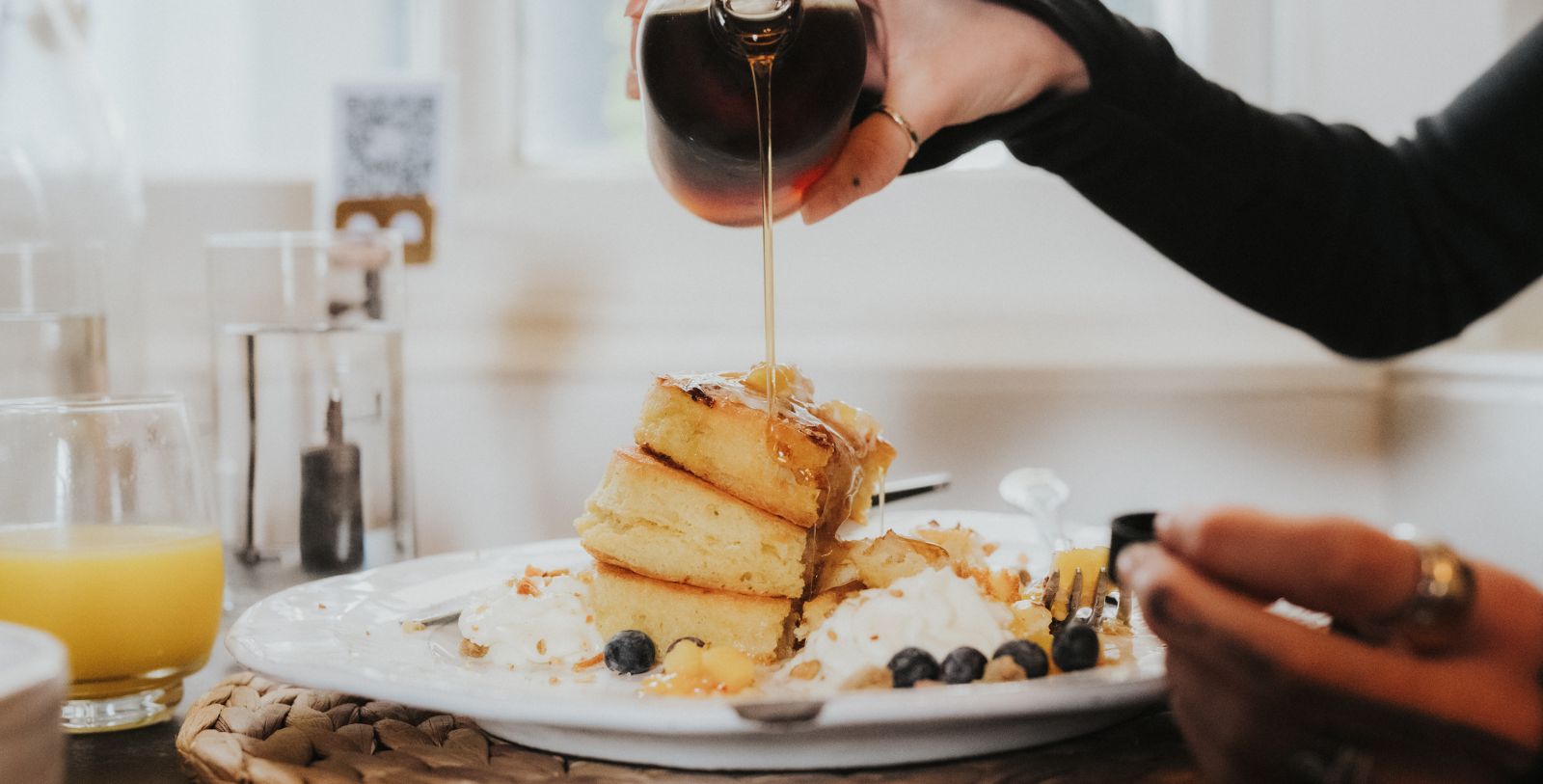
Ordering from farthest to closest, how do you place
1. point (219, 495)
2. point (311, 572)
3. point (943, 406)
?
point (943, 406) < point (219, 495) < point (311, 572)

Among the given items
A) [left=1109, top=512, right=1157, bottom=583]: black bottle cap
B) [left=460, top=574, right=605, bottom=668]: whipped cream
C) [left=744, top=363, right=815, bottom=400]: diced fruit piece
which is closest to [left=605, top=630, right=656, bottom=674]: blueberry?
[left=460, top=574, right=605, bottom=668]: whipped cream

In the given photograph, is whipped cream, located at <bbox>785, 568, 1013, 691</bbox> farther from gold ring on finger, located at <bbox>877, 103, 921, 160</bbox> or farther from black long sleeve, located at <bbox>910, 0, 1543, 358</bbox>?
black long sleeve, located at <bbox>910, 0, 1543, 358</bbox>

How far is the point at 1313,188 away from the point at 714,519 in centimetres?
97

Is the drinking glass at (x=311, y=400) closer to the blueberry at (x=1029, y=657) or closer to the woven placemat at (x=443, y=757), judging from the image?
the woven placemat at (x=443, y=757)

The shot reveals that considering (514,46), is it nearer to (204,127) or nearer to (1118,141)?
(204,127)

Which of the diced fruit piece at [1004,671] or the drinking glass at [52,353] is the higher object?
the drinking glass at [52,353]

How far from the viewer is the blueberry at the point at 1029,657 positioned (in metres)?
0.96

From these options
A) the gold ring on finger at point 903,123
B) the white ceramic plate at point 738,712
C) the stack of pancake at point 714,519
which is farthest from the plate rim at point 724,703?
the gold ring on finger at point 903,123

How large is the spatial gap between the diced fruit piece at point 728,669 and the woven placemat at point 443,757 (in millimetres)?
125

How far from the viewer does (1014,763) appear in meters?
0.87

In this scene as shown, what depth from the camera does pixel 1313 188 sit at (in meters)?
1.65

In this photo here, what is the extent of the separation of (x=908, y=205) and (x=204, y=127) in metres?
1.50

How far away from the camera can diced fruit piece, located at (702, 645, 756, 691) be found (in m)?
0.98

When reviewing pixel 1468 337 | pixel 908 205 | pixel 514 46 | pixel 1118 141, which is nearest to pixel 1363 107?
pixel 1468 337
